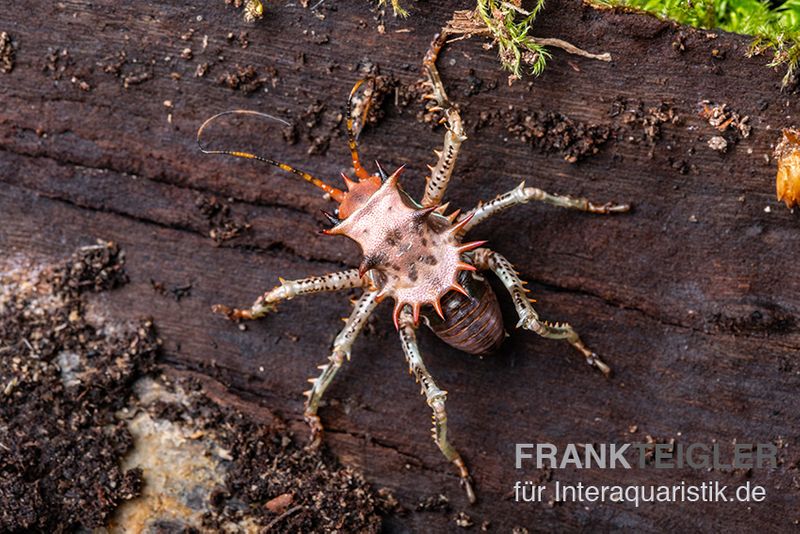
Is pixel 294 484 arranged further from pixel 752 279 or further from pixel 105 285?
pixel 752 279

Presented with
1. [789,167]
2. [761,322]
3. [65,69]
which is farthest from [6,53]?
[761,322]

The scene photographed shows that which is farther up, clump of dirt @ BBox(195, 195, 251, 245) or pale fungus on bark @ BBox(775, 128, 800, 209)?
pale fungus on bark @ BBox(775, 128, 800, 209)

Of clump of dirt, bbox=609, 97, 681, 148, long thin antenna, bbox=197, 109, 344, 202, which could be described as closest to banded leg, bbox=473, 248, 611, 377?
long thin antenna, bbox=197, 109, 344, 202

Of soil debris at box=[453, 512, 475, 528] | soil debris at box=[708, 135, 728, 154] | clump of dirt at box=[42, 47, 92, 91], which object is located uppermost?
soil debris at box=[708, 135, 728, 154]

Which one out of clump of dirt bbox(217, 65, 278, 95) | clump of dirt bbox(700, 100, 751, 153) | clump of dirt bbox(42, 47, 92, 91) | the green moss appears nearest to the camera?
the green moss

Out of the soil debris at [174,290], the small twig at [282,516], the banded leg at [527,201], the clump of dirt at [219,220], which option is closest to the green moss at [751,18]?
the banded leg at [527,201]

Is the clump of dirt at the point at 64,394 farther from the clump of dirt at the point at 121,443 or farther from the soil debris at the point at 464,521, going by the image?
the soil debris at the point at 464,521

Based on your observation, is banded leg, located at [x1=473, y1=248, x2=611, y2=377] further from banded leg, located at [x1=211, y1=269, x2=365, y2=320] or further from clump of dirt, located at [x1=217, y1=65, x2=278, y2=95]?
clump of dirt, located at [x1=217, y1=65, x2=278, y2=95]

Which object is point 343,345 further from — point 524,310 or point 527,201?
point 527,201
